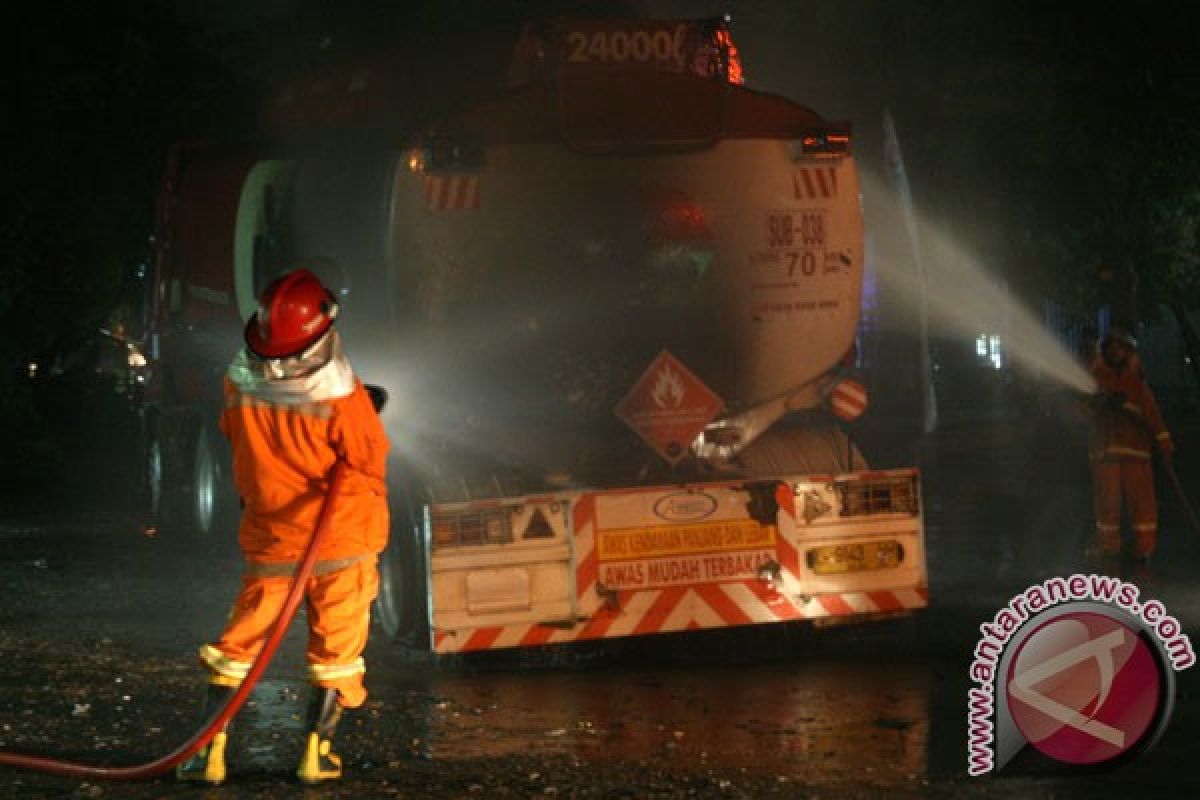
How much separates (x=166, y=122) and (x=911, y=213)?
1974 cm

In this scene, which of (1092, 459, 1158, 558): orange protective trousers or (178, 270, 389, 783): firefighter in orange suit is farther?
(1092, 459, 1158, 558): orange protective trousers

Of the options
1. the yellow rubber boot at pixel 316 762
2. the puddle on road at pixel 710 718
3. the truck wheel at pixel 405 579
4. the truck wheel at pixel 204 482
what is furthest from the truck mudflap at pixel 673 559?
the truck wheel at pixel 204 482

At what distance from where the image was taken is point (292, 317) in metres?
6.54

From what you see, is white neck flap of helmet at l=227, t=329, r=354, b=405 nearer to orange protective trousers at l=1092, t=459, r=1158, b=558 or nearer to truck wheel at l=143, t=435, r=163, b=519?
orange protective trousers at l=1092, t=459, r=1158, b=558

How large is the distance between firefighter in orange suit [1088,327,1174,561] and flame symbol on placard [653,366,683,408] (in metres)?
4.12

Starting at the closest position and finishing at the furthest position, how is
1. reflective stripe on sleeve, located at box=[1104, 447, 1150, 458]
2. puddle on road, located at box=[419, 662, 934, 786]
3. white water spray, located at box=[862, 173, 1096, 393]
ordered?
puddle on road, located at box=[419, 662, 934, 786] → reflective stripe on sleeve, located at box=[1104, 447, 1150, 458] → white water spray, located at box=[862, 173, 1096, 393]

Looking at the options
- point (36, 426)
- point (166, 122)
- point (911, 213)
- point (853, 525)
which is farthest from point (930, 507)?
point (166, 122)

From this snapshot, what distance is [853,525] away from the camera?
9.04m

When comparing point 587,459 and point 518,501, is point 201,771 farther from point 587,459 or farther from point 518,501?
point 587,459

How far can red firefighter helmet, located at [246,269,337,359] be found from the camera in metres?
6.53

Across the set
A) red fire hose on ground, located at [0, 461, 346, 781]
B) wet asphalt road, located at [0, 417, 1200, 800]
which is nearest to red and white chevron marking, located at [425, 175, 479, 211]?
wet asphalt road, located at [0, 417, 1200, 800]

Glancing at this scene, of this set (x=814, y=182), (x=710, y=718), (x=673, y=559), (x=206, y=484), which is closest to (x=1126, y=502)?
(x=814, y=182)

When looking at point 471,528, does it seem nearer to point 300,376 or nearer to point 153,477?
point 300,376

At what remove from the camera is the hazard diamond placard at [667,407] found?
8.98 metres
